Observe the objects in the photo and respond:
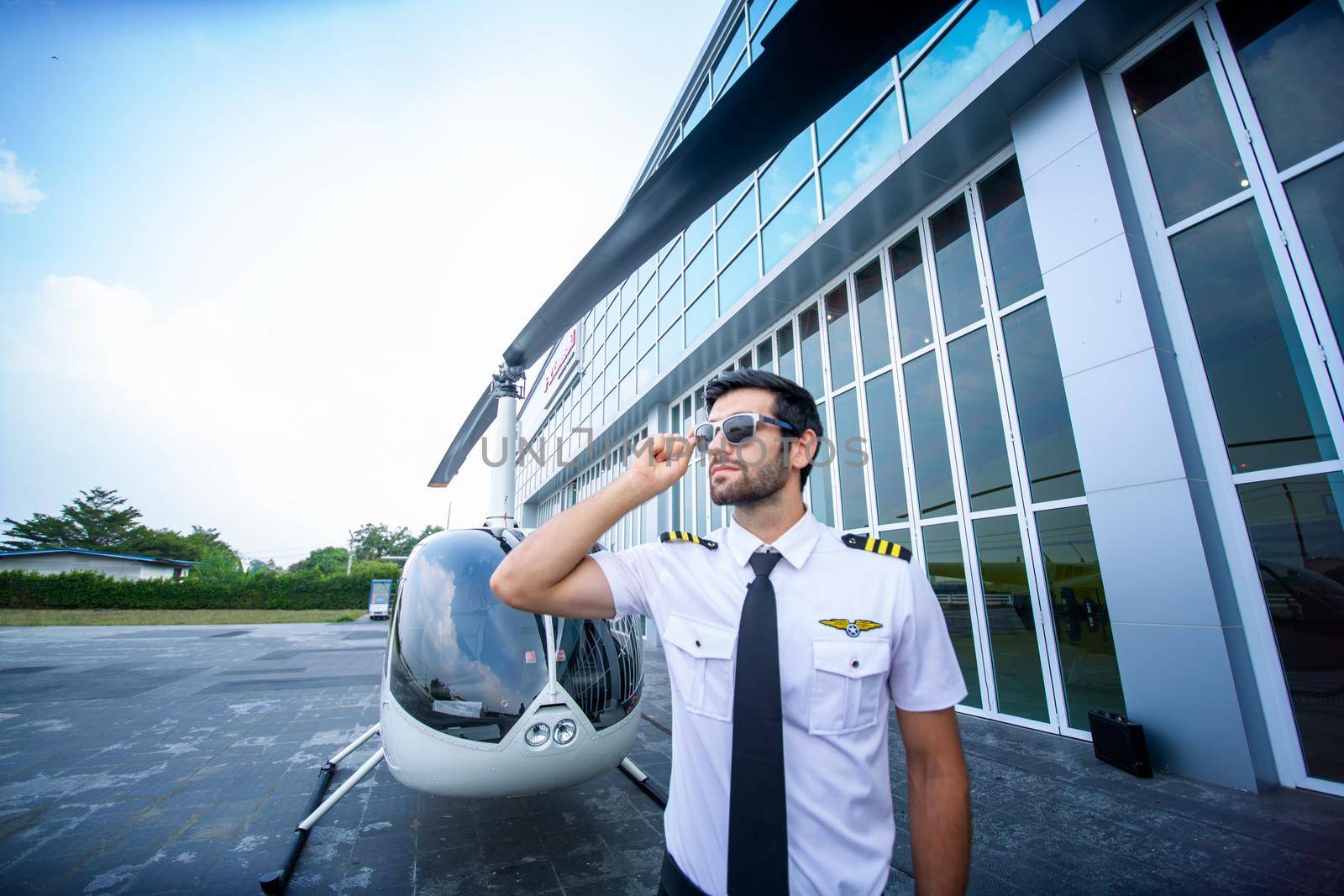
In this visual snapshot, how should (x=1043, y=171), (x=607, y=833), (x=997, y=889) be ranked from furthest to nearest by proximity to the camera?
(x=1043, y=171) → (x=607, y=833) → (x=997, y=889)

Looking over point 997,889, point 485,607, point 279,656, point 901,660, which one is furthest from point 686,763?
point 279,656

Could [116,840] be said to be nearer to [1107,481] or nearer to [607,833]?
[607,833]

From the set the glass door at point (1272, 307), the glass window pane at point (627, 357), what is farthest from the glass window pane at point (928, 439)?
the glass window pane at point (627, 357)

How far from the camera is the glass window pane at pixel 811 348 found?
8.73m

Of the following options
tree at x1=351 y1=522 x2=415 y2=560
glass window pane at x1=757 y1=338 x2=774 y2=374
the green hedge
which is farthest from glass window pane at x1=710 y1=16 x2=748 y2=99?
tree at x1=351 y1=522 x2=415 y2=560

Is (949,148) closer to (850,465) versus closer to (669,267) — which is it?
(850,465)

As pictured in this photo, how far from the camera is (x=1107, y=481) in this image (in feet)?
15.3

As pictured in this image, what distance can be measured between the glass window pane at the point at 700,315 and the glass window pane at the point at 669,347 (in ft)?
1.46

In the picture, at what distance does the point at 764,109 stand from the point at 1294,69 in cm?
461

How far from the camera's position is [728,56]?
1145cm

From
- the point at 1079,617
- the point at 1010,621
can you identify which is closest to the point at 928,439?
the point at 1010,621

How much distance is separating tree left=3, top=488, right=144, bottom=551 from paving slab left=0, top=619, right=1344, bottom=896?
2791 inches

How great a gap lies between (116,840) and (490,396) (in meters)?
4.97

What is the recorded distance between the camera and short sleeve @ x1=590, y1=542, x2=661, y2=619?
5.59 ft
